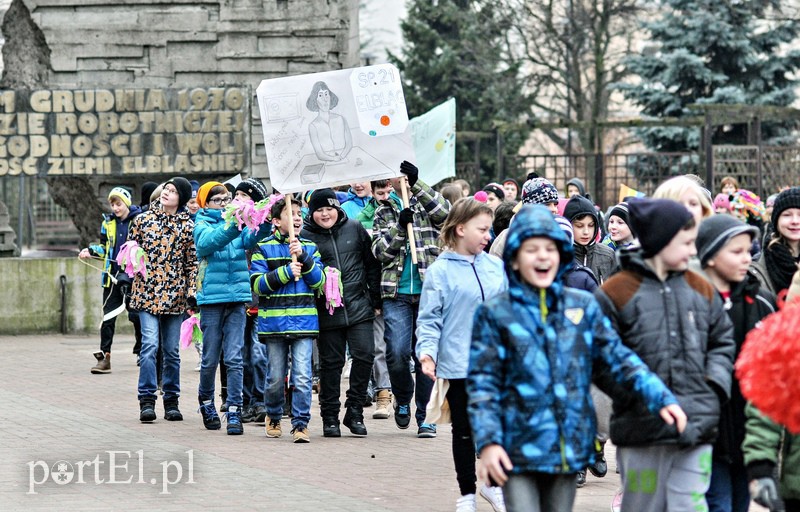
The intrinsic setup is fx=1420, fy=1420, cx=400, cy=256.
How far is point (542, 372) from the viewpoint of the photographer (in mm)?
5207

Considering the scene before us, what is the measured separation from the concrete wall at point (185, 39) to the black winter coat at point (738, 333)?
1288 centimetres

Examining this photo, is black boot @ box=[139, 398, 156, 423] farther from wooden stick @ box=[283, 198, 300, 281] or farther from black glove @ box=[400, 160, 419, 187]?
black glove @ box=[400, 160, 419, 187]

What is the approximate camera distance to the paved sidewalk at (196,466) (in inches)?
308

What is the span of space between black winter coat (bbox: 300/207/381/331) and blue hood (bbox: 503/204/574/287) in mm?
4745

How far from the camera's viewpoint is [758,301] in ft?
19.5

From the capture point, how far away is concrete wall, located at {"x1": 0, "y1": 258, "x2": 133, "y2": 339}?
1780 centimetres

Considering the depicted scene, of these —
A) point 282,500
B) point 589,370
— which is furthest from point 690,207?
point 282,500

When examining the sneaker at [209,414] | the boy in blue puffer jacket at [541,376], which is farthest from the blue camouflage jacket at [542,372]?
the sneaker at [209,414]

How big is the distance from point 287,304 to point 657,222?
463 centimetres

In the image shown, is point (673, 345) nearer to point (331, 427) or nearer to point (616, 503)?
point (616, 503)

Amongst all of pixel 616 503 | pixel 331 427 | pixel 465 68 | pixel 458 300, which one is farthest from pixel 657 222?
pixel 465 68

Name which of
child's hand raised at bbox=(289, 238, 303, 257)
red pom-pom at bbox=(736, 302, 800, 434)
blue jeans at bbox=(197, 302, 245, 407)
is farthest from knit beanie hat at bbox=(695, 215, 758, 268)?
blue jeans at bbox=(197, 302, 245, 407)

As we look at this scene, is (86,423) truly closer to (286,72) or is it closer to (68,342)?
(68,342)

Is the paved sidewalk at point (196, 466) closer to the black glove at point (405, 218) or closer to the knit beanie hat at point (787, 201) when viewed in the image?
the black glove at point (405, 218)
